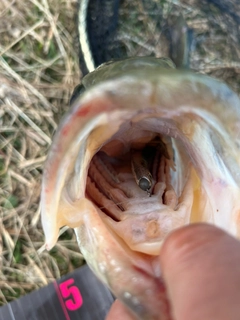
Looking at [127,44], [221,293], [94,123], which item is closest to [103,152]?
[94,123]

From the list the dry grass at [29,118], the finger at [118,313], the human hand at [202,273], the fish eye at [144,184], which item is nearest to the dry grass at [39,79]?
the dry grass at [29,118]

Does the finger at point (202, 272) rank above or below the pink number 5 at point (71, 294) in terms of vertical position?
above

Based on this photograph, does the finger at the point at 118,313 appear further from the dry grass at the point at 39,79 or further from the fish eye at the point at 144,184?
the dry grass at the point at 39,79

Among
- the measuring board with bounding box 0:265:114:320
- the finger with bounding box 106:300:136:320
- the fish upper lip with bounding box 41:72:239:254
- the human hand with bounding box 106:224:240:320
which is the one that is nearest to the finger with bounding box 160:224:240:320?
the human hand with bounding box 106:224:240:320

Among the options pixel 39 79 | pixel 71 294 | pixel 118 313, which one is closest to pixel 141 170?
pixel 118 313

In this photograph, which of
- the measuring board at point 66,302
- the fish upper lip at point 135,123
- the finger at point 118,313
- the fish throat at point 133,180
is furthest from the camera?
the measuring board at point 66,302

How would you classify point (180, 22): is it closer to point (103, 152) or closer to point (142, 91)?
point (103, 152)

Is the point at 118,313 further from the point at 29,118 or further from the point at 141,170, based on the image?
the point at 29,118

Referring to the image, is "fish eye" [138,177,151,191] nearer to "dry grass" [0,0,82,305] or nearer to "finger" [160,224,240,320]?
"finger" [160,224,240,320]
